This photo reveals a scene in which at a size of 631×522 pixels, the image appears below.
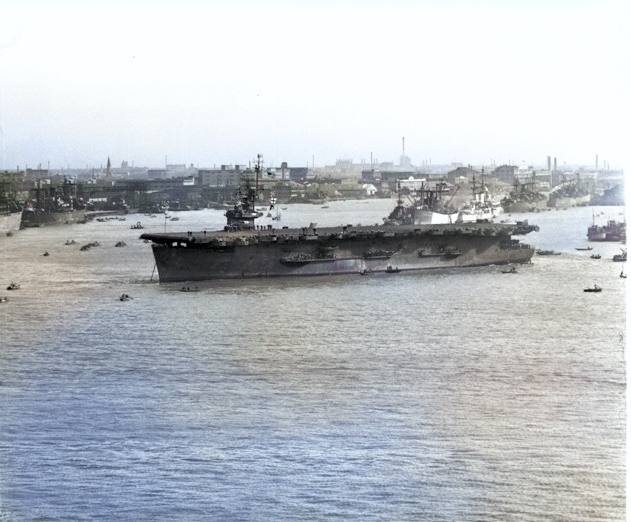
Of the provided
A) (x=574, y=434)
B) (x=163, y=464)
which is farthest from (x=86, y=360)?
(x=574, y=434)

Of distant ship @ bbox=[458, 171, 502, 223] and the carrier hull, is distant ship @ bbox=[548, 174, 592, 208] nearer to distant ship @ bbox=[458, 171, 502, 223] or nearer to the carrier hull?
distant ship @ bbox=[458, 171, 502, 223]

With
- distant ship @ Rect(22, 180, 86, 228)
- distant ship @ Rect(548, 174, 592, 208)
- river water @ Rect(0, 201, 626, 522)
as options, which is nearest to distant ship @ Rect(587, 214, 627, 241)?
distant ship @ Rect(548, 174, 592, 208)

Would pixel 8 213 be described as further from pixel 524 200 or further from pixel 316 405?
pixel 316 405

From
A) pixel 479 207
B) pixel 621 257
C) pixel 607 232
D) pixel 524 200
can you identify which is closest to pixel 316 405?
pixel 621 257

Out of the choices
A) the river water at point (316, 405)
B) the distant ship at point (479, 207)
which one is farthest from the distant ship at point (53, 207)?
the river water at point (316, 405)

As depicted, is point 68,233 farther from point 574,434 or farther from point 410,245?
point 574,434
